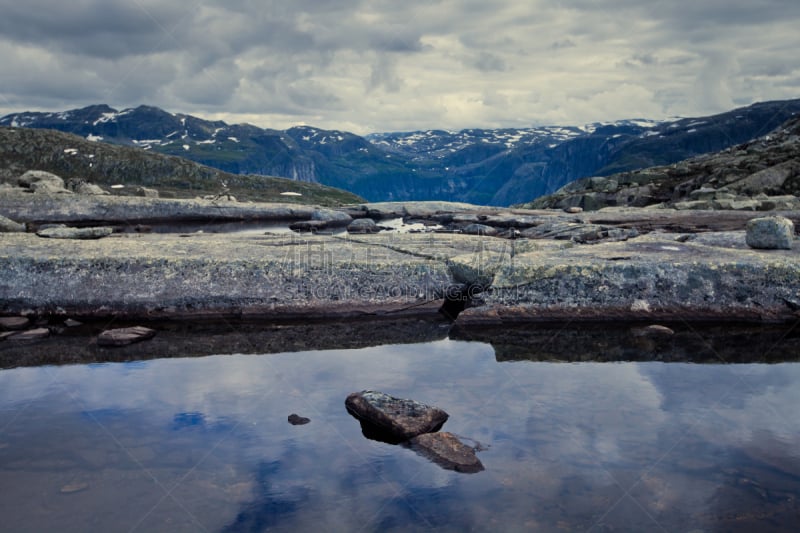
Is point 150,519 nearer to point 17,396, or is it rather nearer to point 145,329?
point 17,396

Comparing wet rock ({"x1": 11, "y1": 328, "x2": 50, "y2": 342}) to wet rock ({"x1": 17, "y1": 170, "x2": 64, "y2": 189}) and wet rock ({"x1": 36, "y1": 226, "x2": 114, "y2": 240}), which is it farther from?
wet rock ({"x1": 17, "y1": 170, "x2": 64, "y2": 189})

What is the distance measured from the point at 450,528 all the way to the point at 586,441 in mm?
5221

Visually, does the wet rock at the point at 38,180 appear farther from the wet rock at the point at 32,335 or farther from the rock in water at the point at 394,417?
the rock in water at the point at 394,417

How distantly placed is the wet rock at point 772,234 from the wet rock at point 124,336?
32318 millimetres

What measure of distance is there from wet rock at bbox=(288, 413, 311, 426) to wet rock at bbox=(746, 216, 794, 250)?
2796 cm

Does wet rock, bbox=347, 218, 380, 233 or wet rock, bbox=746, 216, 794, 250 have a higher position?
wet rock, bbox=746, 216, 794, 250

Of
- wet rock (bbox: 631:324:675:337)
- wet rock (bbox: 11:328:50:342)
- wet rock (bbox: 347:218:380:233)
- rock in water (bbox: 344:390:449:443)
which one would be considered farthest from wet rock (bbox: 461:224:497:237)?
rock in water (bbox: 344:390:449:443)

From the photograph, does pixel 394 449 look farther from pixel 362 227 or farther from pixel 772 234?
pixel 362 227

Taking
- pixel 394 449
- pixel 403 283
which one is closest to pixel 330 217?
pixel 403 283

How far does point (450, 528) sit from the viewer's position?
34.8 feet

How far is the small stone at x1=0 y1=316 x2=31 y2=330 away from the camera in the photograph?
2409cm

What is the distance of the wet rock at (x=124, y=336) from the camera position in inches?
867

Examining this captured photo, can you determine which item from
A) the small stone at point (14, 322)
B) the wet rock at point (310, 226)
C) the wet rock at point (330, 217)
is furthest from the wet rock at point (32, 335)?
the wet rock at point (330, 217)

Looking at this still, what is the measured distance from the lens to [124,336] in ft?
73.2
